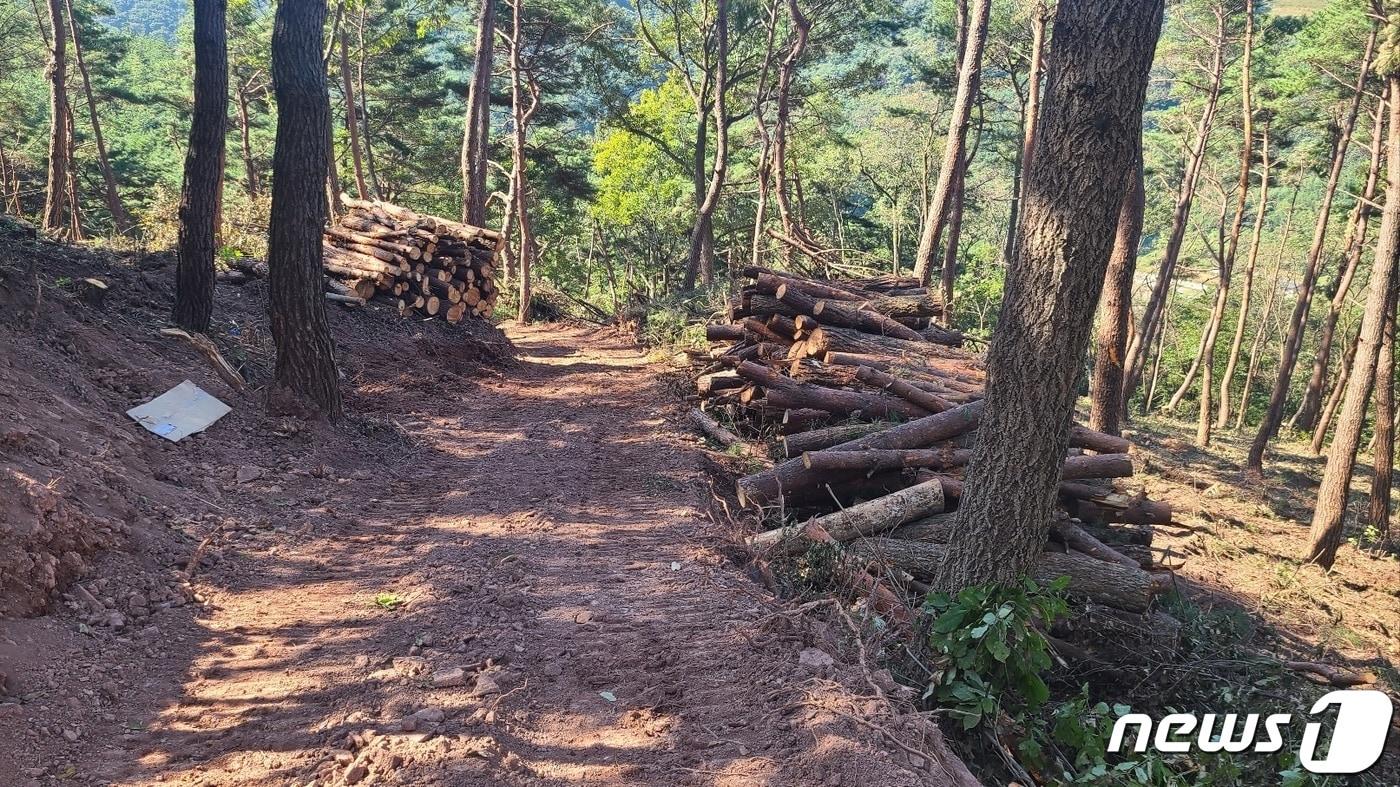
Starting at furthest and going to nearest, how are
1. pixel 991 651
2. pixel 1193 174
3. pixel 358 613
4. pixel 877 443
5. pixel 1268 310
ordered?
pixel 1268 310 < pixel 1193 174 < pixel 877 443 < pixel 358 613 < pixel 991 651

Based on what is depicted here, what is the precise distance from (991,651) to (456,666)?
8.11ft

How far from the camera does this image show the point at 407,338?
11422mm

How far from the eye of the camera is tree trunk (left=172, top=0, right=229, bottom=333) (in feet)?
25.4

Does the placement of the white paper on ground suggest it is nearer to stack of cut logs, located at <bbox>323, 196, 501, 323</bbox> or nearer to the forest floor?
the forest floor

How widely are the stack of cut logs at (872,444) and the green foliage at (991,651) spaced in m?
1.22

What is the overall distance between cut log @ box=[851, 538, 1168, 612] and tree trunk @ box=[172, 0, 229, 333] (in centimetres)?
673

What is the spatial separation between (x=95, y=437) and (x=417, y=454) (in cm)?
272

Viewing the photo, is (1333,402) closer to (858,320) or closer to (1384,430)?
(1384,430)

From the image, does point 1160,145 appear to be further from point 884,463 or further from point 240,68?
point 240,68

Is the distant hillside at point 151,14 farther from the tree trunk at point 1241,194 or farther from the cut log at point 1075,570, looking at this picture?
the cut log at point 1075,570

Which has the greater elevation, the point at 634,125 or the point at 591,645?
the point at 634,125

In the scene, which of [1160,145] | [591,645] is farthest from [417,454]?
[1160,145]

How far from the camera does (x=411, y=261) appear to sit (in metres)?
12.5

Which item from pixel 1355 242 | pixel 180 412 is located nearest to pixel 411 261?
pixel 180 412
